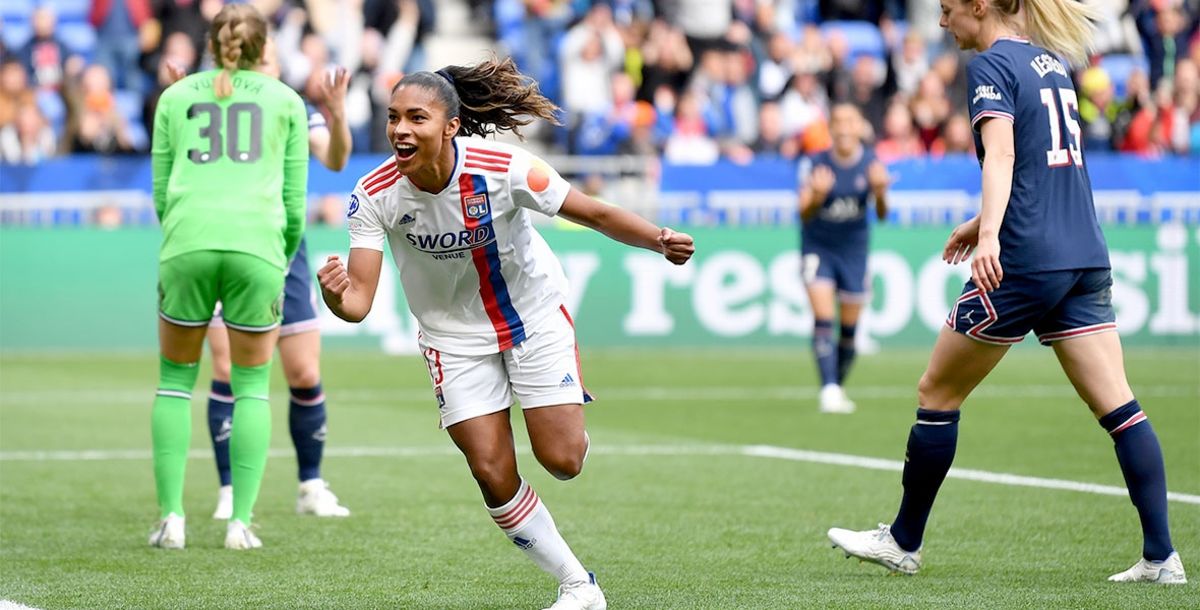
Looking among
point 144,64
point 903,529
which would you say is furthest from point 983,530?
point 144,64

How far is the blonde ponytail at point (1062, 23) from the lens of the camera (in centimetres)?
639

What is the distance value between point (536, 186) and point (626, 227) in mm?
332

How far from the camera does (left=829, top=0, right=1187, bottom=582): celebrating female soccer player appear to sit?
6.25 metres

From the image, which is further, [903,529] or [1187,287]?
[1187,287]

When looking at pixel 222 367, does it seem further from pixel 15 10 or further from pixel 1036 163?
pixel 15 10

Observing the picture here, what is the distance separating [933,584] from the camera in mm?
6484

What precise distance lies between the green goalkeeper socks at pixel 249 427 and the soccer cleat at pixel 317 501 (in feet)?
2.76

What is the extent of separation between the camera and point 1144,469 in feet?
21.1

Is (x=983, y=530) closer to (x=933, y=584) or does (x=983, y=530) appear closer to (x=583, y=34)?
(x=933, y=584)

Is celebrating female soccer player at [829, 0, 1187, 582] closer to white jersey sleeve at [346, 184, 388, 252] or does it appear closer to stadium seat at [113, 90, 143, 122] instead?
white jersey sleeve at [346, 184, 388, 252]

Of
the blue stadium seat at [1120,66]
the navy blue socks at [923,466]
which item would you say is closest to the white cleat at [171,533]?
the navy blue socks at [923,466]

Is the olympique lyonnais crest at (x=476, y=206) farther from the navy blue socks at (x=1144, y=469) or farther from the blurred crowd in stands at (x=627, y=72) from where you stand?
→ the blurred crowd in stands at (x=627, y=72)

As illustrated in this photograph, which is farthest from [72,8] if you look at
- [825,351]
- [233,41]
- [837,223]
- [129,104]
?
[233,41]

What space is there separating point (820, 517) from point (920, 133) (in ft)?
48.2
